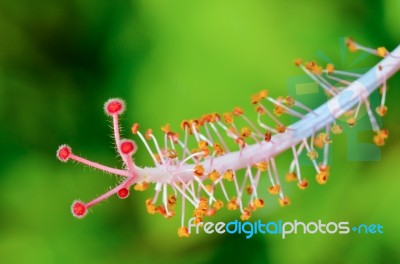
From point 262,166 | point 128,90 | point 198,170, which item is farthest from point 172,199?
point 128,90

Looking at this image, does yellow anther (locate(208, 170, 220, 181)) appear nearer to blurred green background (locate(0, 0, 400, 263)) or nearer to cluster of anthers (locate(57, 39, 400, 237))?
cluster of anthers (locate(57, 39, 400, 237))

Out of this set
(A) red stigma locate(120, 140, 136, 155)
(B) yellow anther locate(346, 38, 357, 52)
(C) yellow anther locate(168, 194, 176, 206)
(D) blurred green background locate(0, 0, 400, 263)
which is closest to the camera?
(A) red stigma locate(120, 140, 136, 155)

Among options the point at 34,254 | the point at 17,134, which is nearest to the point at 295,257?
the point at 34,254

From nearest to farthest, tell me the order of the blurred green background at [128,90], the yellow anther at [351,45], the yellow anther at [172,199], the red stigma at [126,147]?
the red stigma at [126,147], the yellow anther at [172,199], the yellow anther at [351,45], the blurred green background at [128,90]

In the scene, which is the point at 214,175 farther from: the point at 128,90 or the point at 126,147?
the point at 128,90

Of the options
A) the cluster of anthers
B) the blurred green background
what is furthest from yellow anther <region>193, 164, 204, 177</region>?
the blurred green background

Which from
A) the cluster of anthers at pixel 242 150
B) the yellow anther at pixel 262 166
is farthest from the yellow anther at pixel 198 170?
the yellow anther at pixel 262 166

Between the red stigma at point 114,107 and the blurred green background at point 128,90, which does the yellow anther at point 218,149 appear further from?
the blurred green background at point 128,90

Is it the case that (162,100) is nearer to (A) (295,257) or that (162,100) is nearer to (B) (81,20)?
(B) (81,20)
